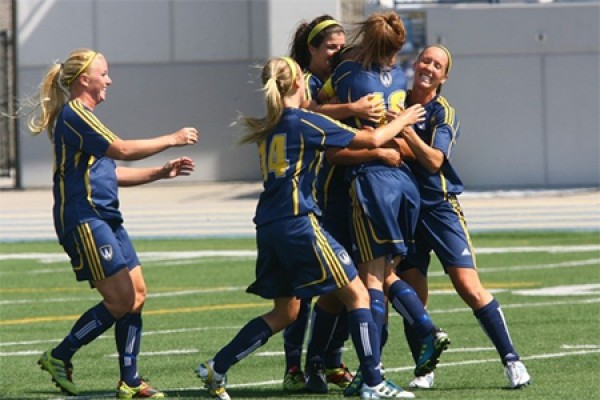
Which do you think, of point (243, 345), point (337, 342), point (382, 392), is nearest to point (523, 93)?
point (337, 342)

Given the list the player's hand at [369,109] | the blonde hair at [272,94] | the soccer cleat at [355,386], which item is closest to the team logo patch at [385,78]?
the player's hand at [369,109]

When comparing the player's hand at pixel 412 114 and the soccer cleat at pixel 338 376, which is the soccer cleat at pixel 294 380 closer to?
the soccer cleat at pixel 338 376

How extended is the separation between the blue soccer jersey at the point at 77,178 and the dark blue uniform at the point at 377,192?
1.31m

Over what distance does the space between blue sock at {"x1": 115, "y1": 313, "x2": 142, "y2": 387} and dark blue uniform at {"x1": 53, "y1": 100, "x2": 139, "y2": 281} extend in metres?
0.34

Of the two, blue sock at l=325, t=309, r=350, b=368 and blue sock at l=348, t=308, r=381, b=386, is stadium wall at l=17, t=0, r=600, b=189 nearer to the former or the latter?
blue sock at l=325, t=309, r=350, b=368

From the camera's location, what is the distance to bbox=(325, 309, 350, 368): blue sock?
8.95 meters

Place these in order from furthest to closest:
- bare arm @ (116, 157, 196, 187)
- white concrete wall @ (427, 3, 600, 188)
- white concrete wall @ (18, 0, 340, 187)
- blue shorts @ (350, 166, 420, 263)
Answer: white concrete wall @ (18, 0, 340, 187), white concrete wall @ (427, 3, 600, 188), bare arm @ (116, 157, 196, 187), blue shorts @ (350, 166, 420, 263)

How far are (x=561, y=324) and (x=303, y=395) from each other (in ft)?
11.8

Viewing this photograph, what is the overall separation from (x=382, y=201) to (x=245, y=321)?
4267mm

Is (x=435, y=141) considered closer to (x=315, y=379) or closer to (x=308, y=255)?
(x=308, y=255)

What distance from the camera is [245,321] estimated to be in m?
12.4

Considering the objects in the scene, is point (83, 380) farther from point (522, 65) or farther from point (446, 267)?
point (522, 65)

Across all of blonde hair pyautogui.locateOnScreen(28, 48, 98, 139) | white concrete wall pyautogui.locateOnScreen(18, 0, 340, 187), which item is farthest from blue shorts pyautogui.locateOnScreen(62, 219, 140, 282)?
white concrete wall pyautogui.locateOnScreen(18, 0, 340, 187)

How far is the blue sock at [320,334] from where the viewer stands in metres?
8.83
